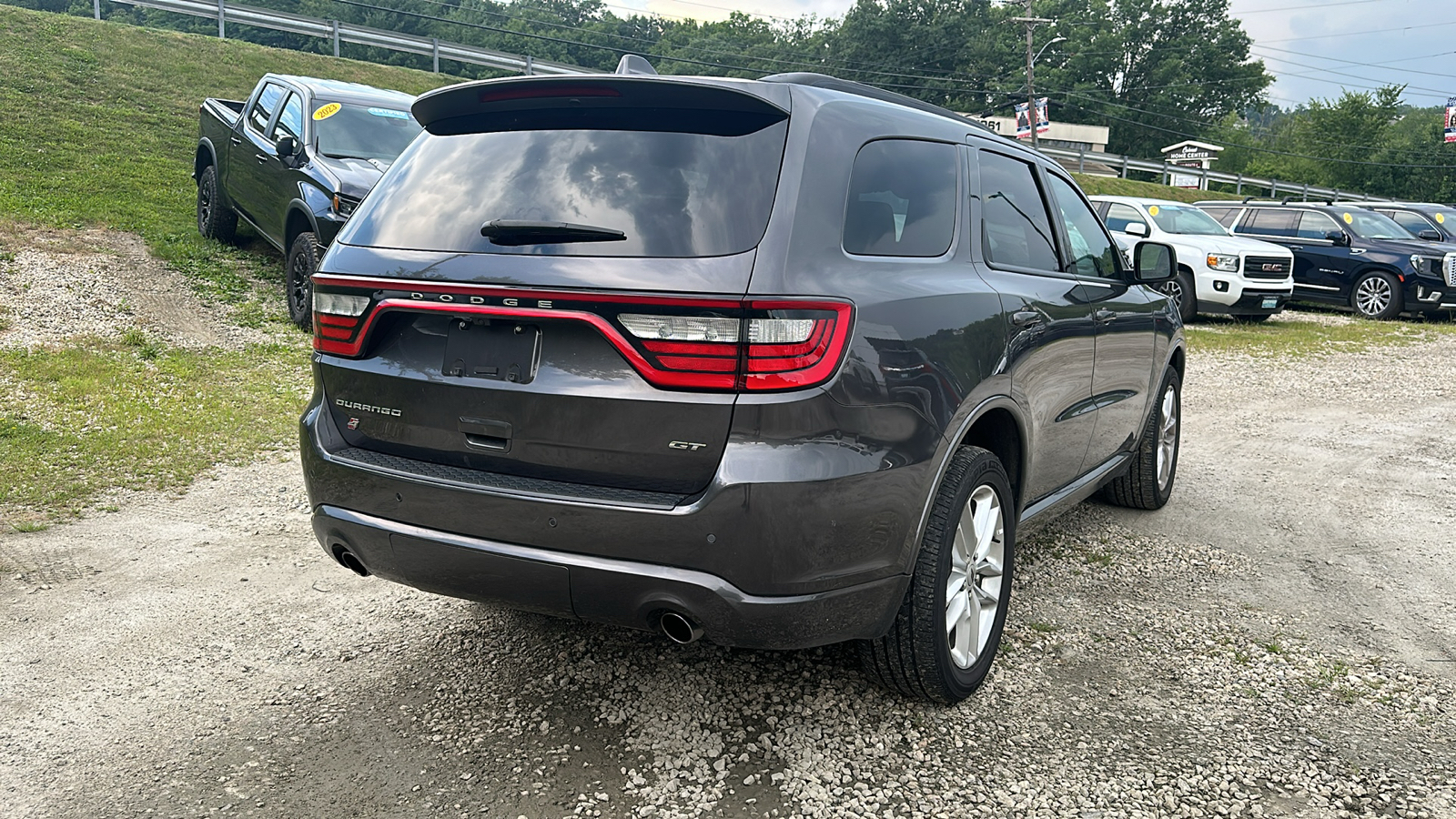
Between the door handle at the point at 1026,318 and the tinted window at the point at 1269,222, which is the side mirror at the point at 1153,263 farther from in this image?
the tinted window at the point at 1269,222

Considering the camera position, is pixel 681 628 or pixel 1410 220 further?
pixel 1410 220

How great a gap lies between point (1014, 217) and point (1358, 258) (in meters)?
16.0

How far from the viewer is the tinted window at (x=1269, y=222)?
17.5 metres

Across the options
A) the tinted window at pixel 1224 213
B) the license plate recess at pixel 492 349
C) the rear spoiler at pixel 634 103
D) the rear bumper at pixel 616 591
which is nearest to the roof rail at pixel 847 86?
the rear spoiler at pixel 634 103

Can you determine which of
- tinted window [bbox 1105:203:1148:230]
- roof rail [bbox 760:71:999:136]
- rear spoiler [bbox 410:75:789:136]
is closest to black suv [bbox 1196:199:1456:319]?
tinted window [bbox 1105:203:1148:230]

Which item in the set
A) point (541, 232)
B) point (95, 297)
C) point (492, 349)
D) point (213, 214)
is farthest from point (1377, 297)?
point (492, 349)

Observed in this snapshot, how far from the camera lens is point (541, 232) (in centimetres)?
278

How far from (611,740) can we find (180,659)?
1552 mm

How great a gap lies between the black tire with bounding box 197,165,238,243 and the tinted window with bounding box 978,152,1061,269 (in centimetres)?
911

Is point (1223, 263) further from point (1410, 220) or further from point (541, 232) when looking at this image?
point (541, 232)

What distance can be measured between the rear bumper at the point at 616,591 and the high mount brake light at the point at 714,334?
49cm

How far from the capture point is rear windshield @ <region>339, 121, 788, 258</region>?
2.66 m

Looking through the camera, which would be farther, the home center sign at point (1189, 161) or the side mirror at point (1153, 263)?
the home center sign at point (1189, 161)

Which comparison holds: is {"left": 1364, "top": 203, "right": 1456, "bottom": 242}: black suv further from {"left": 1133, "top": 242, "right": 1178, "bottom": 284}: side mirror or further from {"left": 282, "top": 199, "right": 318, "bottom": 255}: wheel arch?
{"left": 282, "top": 199, "right": 318, "bottom": 255}: wheel arch
